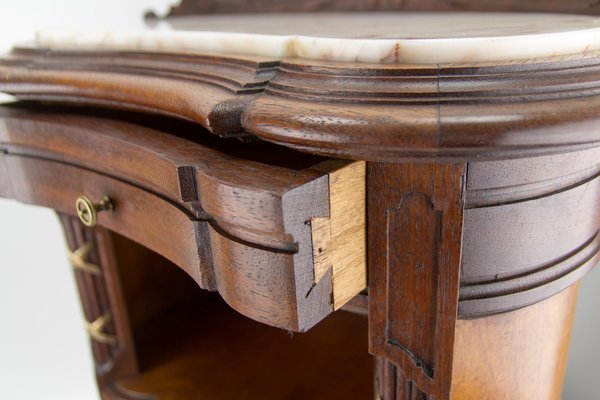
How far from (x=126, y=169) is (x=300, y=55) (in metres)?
0.17

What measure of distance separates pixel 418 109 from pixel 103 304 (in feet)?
1.72

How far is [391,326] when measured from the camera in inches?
14.3

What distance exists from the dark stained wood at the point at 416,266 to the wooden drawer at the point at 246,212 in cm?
1

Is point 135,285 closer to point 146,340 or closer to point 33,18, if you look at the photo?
point 146,340

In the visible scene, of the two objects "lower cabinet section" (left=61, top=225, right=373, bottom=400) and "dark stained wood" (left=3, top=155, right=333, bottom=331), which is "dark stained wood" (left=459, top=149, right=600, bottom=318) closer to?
"dark stained wood" (left=3, top=155, right=333, bottom=331)

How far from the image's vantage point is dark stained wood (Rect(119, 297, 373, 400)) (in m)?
0.70

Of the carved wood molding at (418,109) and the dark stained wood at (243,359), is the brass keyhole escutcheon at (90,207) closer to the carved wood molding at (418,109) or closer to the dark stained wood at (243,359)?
the carved wood molding at (418,109)

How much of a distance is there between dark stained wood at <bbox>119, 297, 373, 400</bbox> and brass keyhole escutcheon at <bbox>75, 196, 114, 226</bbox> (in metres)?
0.30

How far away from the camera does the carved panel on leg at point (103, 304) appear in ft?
2.09

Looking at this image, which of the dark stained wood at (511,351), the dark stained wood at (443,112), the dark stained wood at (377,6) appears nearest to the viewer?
the dark stained wood at (443,112)

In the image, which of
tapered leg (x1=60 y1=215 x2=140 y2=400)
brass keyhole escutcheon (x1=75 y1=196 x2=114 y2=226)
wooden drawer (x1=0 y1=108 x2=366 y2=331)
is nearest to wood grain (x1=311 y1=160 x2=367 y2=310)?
wooden drawer (x1=0 y1=108 x2=366 y2=331)

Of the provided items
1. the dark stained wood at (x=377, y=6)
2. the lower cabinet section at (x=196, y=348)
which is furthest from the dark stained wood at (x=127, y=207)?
the dark stained wood at (x=377, y=6)

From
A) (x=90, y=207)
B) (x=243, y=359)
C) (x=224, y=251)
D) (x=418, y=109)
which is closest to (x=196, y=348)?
(x=243, y=359)

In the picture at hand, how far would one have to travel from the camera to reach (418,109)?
271 millimetres
